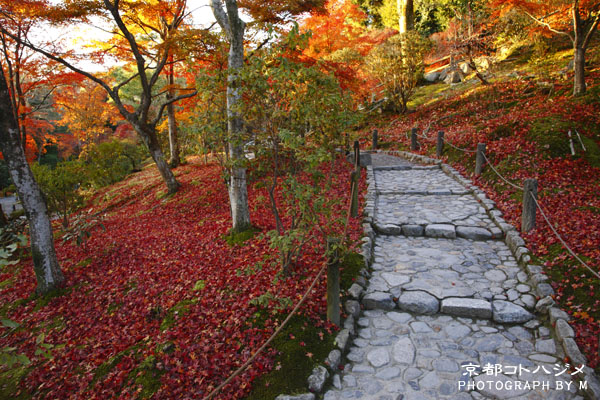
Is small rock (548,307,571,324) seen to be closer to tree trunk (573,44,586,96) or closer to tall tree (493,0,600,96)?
tall tree (493,0,600,96)

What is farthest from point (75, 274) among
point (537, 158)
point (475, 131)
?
point (475, 131)

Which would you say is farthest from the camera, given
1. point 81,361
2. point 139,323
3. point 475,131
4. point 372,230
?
point 475,131

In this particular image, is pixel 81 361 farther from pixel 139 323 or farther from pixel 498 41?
pixel 498 41

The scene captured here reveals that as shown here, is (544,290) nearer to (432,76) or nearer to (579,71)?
(579,71)

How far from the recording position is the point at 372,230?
649 cm

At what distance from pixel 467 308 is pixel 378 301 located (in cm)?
109

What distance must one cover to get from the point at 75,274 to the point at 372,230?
6215 mm

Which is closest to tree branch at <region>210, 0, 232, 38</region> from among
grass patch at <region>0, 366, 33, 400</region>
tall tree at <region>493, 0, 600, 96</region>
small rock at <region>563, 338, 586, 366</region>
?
grass patch at <region>0, 366, 33, 400</region>

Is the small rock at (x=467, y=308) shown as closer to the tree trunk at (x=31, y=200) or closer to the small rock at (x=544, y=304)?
the small rock at (x=544, y=304)

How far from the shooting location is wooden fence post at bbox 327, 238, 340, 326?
12.2 ft

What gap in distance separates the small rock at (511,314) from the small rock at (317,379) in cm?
228

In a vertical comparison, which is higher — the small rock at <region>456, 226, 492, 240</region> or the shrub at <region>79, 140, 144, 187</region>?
the shrub at <region>79, 140, 144, 187</region>

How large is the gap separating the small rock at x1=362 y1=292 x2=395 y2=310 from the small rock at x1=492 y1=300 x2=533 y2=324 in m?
1.24

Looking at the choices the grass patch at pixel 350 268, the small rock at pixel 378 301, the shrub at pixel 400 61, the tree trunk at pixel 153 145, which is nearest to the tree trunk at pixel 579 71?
the shrub at pixel 400 61
